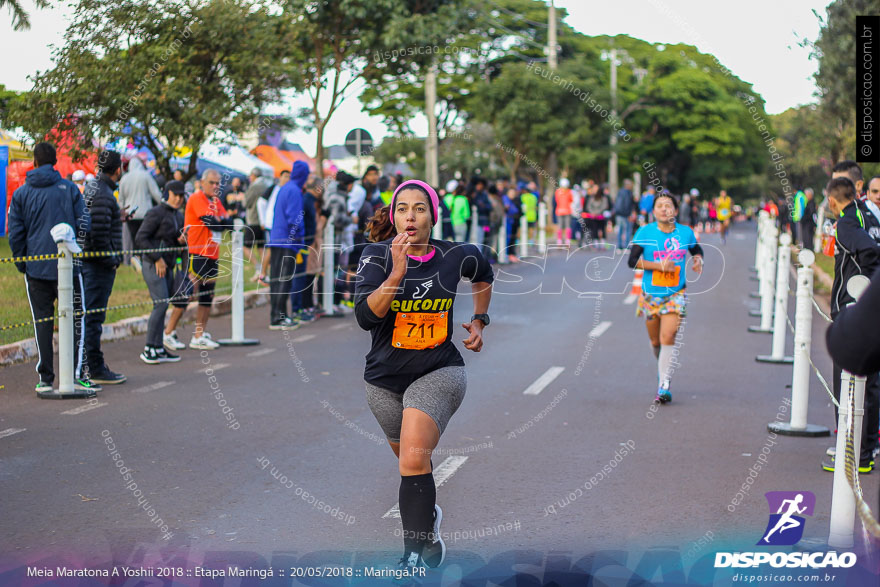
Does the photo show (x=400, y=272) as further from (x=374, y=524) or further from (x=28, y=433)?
(x=28, y=433)

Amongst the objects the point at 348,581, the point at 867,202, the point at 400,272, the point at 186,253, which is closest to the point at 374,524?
the point at 348,581

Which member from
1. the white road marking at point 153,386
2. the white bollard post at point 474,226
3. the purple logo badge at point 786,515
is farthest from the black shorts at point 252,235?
the purple logo badge at point 786,515

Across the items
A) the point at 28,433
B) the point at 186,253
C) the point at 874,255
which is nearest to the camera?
the point at 874,255

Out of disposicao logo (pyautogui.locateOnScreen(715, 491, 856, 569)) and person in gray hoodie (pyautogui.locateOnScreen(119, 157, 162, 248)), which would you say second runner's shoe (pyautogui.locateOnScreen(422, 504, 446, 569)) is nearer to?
disposicao logo (pyautogui.locateOnScreen(715, 491, 856, 569))

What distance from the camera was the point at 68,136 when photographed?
1335 centimetres

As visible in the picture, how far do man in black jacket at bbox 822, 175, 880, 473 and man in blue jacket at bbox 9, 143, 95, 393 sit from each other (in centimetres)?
600

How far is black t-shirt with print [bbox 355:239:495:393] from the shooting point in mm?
4523

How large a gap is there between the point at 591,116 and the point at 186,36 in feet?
96.9

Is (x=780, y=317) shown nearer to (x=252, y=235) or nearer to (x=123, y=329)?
(x=123, y=329)

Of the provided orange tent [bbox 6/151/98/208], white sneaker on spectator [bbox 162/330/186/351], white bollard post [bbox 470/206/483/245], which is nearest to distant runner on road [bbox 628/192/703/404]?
white sneaker on spectator [bbox 162/330/186/351]

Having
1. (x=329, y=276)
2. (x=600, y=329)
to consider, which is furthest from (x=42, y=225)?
(x=600, y=329)

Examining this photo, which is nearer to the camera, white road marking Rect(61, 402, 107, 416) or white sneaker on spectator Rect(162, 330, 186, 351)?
white road marking Rect(61, 402, 107, 416)

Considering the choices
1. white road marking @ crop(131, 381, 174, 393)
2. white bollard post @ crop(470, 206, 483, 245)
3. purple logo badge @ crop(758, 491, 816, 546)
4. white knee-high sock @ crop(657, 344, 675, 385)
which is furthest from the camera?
white bollard post @ crop(470, 206, 483, 245)

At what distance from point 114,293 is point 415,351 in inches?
440
